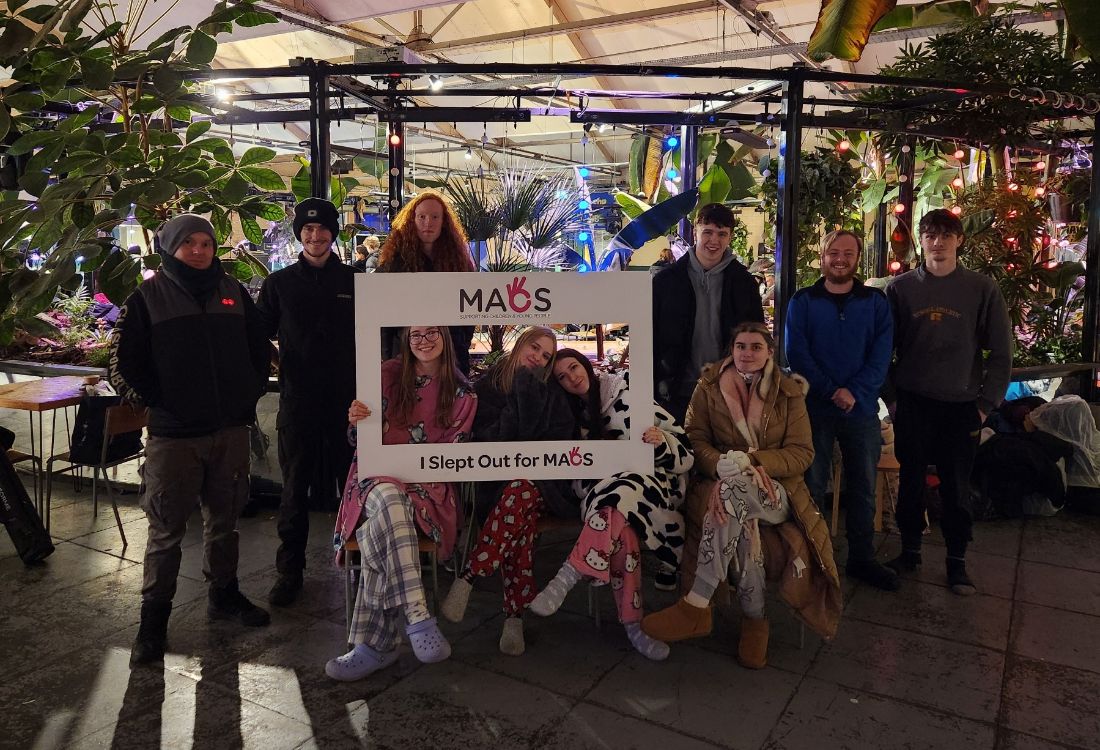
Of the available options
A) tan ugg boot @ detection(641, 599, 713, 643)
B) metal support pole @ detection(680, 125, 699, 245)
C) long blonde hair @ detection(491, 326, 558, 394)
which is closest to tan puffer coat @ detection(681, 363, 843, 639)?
tan ugg boot @ detection(641, 599, 713, 643)

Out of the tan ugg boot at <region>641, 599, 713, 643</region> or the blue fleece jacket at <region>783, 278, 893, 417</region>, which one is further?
the blue fleece jacket at <region>783, 278, 893, 417</region>

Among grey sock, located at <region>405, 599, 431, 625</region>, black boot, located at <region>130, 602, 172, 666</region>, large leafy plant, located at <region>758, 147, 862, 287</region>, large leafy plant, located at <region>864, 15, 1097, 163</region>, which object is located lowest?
black boot, located at <region>130, 602, 172, 666</region>

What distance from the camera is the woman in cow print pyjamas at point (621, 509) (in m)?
2.98

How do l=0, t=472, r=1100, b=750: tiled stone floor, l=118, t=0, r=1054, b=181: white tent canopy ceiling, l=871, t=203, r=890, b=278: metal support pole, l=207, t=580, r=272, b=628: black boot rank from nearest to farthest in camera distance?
l=0, t=472, r=1100, b=750: tiled stone floor, l=207, t=580, r=272, b=628: black boot, l=118, t=0, r=1054, b=181: white tent canopy ceiling, l=871, t=203, r=890, b=278: metal support pole

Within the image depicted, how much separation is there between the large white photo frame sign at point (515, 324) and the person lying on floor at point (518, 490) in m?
0.16

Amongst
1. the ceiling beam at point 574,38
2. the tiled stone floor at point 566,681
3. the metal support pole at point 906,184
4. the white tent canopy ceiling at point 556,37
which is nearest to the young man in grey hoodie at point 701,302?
the tiled stone floor at point 566,681

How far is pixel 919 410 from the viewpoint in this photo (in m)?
3.67

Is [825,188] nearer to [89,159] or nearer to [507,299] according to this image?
[507,299]

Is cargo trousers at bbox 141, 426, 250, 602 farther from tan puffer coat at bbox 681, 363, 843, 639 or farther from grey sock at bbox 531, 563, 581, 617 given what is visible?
tan puffer coat at bbox 681, 363, 843, 639

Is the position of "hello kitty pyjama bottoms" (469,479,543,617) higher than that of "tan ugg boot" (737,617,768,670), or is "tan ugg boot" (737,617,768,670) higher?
"hello kitty pyjama bottoms" (469,479,543,617)

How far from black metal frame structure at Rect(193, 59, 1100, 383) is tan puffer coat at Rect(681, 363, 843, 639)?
4.46 feet

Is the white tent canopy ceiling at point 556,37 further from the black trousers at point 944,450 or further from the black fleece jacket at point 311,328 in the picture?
the black trousers at point 944,450

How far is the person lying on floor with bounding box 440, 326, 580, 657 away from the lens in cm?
303

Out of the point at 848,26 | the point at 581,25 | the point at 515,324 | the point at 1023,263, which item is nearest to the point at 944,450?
the point at 515,324
